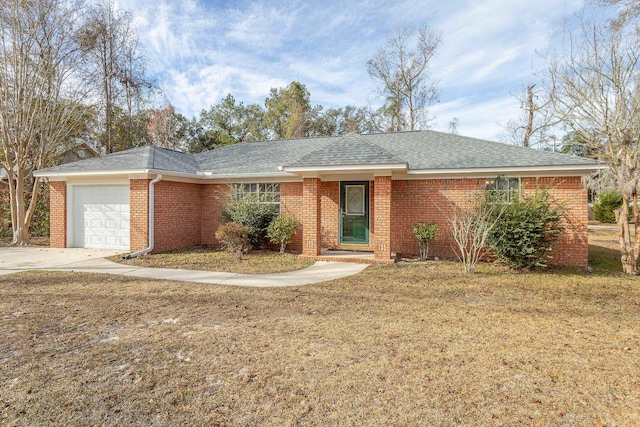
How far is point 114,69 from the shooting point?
19234 mm

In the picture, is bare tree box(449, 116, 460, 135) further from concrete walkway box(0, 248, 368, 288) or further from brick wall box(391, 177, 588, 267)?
concrete walkway box(0, 248, 368, 288)

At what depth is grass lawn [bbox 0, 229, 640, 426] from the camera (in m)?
2.58

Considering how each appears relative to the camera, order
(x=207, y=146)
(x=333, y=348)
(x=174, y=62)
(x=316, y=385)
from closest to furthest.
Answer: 1. (x=316, y=385)
2. (x=333, y=348)
3. (x=174, y=62)
4. (x=207, y=146)

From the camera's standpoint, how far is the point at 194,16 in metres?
12.2

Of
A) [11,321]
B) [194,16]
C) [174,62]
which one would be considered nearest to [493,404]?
[11,321]

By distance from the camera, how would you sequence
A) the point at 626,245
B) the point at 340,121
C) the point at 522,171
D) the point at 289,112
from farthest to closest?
the point at 340,121
the point at 289,112
the point at 522,171
the point at 626,245

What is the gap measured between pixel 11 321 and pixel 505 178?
11.0m

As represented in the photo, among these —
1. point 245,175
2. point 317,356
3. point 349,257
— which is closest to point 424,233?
point 349,257

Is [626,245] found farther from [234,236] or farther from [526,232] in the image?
[234,236]

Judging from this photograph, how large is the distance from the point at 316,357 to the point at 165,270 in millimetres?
5911

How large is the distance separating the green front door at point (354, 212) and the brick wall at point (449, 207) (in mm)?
923

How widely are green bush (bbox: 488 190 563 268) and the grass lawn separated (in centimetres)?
161

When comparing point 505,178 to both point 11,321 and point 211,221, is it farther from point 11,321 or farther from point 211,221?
point 11,321

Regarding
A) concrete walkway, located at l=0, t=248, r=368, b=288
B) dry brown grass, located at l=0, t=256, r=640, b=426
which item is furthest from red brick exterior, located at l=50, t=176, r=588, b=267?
dry brown grass, located at l=0, t=256, r=640, b=426
